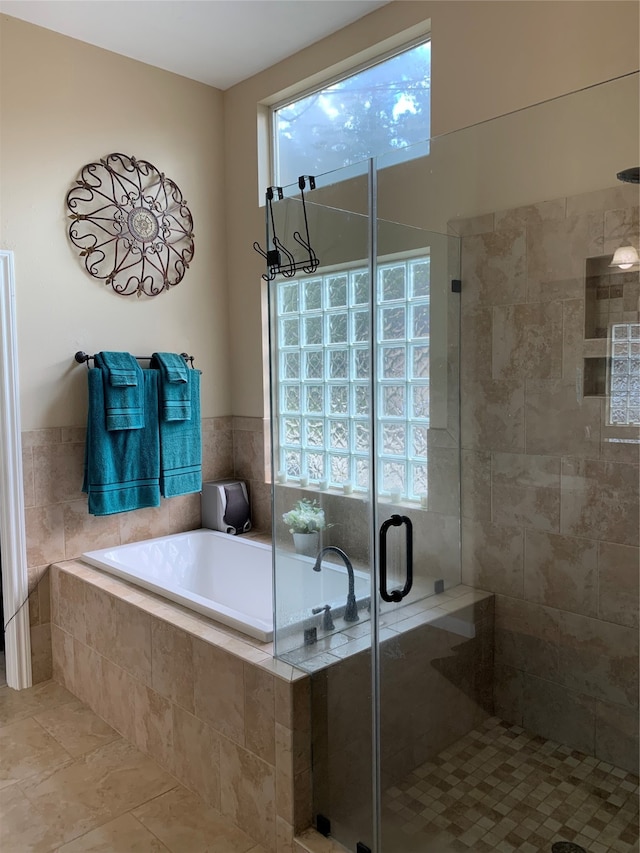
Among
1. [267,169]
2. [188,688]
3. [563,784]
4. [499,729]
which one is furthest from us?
[267,169]

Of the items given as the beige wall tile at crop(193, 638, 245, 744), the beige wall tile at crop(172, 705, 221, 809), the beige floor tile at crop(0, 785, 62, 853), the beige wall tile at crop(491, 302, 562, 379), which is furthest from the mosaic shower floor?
the beige floor tile at crop(0, 785, 62, 853)

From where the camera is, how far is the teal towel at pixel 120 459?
123 inches

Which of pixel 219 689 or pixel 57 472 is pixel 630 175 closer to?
pixel 219 689

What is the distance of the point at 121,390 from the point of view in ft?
10.4

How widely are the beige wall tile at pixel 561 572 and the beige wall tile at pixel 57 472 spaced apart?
2.30m

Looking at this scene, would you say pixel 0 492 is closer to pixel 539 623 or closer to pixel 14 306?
pixel 14 306

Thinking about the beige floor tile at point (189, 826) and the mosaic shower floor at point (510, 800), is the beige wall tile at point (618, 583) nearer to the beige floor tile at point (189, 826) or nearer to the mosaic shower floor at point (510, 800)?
the mosaic shower floor at point (510, 800)

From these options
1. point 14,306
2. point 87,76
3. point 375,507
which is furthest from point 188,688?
point 87,76

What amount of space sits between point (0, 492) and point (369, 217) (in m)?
2.15

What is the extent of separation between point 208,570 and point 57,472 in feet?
3.11

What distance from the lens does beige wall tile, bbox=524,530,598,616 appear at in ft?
5.56

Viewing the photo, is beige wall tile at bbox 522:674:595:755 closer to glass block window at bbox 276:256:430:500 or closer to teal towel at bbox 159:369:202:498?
glass block window at bbox 276:256:430:500

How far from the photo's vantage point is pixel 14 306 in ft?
9.84

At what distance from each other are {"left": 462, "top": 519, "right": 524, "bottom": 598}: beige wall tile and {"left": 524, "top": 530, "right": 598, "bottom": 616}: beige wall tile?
1.3 inches
